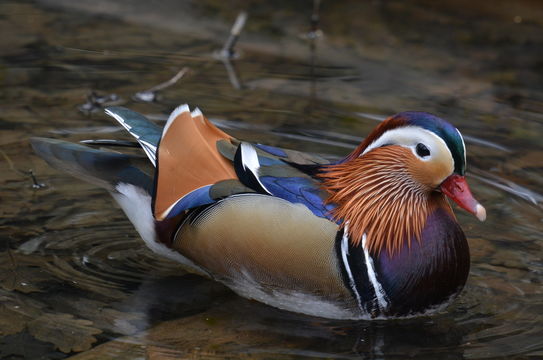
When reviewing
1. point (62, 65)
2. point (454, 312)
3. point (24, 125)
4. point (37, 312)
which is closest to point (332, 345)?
point (454, 312)

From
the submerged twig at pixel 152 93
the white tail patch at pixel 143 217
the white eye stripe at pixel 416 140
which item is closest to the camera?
the white eye stripe at pixel 416 140

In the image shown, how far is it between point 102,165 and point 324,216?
1.22 meters

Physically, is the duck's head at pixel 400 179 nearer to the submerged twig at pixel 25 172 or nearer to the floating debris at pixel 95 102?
the submerged twig at pixel 25 172

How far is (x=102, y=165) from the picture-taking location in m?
5.29

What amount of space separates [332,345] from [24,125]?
3014 mm

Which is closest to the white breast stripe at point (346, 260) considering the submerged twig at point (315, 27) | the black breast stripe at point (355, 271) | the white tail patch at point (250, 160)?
the black breast stripe at point (355, 271)

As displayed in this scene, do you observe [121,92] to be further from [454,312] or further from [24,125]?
[454,312]

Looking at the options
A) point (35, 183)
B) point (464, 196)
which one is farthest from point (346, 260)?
point (35, 183)

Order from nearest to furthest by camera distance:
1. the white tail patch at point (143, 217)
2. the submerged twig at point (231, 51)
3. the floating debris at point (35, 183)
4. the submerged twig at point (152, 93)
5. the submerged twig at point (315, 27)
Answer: the white tail patch at point (143, 217) → the floating debris at point (35, 183) → the submerged twig at point (152, 93) → the submerged twig at point (231, 51) → the submerged twig at point (315, 27)

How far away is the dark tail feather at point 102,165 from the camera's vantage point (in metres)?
5.26

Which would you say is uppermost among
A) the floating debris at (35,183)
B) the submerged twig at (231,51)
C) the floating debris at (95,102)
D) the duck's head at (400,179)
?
the duck's head at (400,179)

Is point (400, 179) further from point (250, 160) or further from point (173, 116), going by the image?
point (173, 116)

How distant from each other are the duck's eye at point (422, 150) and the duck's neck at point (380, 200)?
0.13 meters

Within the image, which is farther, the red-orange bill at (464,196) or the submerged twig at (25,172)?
the submerged twig at (25,172)
